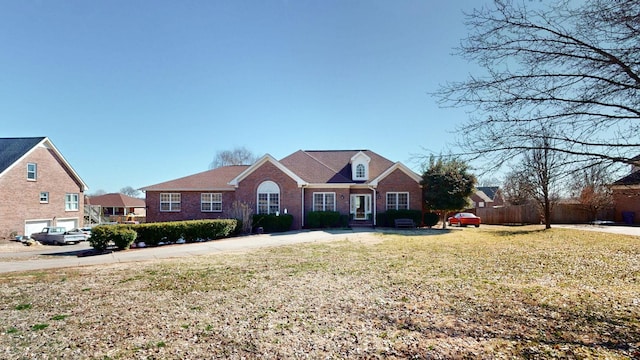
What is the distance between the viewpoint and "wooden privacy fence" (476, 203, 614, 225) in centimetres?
3344

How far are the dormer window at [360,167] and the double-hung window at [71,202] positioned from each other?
90.4 feet

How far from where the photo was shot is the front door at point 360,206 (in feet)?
87.4

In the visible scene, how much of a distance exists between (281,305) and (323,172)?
21.2m

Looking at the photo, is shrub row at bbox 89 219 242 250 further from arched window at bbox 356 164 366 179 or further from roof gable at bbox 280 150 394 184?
arched window at bbox 356 164 366 179

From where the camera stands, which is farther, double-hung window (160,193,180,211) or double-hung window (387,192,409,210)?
double-hung window (160,193,180,211)

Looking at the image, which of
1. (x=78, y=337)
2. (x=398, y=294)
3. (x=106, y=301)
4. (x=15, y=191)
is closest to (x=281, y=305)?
(x=398, y=294)

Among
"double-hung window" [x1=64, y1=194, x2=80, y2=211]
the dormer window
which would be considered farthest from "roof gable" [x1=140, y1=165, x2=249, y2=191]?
"double-hung window" [x1=64, y1=194, x2=80, y2=211]

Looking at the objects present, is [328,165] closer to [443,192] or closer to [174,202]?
[443,192]

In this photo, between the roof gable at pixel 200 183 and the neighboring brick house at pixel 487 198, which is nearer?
the roof gable at pixel 200 183

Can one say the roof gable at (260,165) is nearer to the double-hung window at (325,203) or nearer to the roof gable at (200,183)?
the roof gable at (200,183)

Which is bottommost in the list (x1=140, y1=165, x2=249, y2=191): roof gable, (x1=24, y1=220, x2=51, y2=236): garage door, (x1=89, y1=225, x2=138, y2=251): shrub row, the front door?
(x1=24, y1=220, x2=51, y2=236): garage door

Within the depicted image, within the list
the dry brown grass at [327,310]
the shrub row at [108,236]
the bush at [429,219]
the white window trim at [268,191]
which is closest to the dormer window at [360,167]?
the bush at [429,219]

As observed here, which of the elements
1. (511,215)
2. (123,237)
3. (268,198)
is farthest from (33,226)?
(511,215)

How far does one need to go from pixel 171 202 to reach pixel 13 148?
15358 mm
